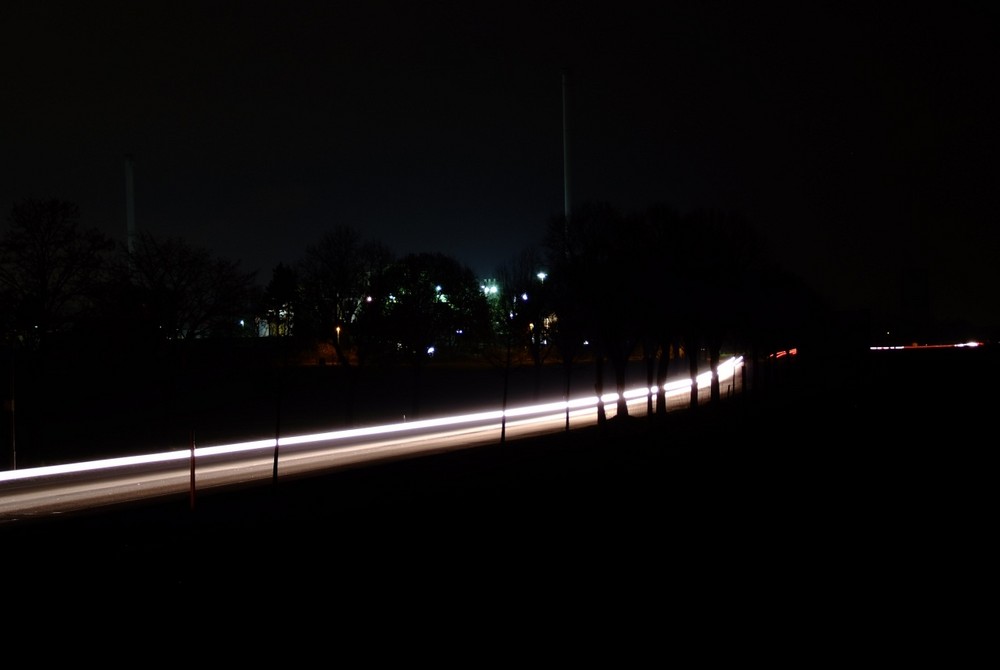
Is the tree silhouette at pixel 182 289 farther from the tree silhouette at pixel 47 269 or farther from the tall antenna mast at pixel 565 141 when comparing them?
the tall antenna mast at pixel 565 141

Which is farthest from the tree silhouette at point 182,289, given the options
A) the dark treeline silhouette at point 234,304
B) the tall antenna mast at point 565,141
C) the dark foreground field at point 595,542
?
the tall antenna mast at point 565,141

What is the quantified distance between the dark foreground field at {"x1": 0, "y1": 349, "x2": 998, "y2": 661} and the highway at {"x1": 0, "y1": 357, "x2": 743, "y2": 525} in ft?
4.88

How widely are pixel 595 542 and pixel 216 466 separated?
13.6 meters

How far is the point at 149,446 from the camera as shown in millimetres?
30859

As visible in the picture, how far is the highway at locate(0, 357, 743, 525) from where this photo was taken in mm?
15586

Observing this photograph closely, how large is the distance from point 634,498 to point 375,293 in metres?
27.2

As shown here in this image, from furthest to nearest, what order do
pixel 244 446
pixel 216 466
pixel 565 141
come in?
pixel 565 141 < pixel 244 446 < pixel 216 466

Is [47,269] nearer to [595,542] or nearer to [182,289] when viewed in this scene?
[182,289]

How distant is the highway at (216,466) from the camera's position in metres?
15.6

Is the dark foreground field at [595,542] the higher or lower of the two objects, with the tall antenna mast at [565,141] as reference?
lower

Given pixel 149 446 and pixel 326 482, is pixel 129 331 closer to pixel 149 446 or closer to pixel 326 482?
pixel 149 446

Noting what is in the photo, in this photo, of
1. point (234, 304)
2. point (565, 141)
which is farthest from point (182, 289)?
point (565, 141)

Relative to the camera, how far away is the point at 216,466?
2108 cm

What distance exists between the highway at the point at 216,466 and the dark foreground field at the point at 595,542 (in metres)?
1.49
